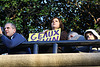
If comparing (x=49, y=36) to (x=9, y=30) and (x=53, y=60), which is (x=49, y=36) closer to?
(x=9, y=30)

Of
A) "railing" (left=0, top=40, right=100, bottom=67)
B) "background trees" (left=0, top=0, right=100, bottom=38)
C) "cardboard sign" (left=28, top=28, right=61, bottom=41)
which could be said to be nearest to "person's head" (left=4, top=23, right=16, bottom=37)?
"cardboard sign" (left=28, top=28, right=61, bottom=41)

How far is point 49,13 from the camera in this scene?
31.6 feet

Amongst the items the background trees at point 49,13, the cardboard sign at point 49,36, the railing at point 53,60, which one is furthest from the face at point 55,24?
the background trees at point 49,13

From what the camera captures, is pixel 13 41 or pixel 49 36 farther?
pixel 49 36

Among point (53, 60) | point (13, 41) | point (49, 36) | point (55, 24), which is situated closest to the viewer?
point (53, 60)

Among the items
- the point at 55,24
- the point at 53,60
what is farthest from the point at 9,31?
the point at 53,60

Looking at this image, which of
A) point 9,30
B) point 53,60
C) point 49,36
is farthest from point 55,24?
point 53,60

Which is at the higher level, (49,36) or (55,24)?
(55,24)

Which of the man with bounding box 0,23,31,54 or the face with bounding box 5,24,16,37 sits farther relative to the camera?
the face with bounding box 5,24,16,37

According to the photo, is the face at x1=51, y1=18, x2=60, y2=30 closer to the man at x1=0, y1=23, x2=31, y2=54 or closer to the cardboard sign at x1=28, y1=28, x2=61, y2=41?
the cardboard sign at x1=28, y1=28, x2=61, y2=41

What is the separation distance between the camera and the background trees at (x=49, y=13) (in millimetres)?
9156

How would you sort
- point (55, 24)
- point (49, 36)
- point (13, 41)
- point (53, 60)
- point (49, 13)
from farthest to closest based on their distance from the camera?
point (49, 13) → point (55, 24) → point (49, 36) → point (13, 41) → point (53, 60)

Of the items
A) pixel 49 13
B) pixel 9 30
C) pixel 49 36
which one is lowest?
pixel 49 36

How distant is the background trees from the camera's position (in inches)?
360
